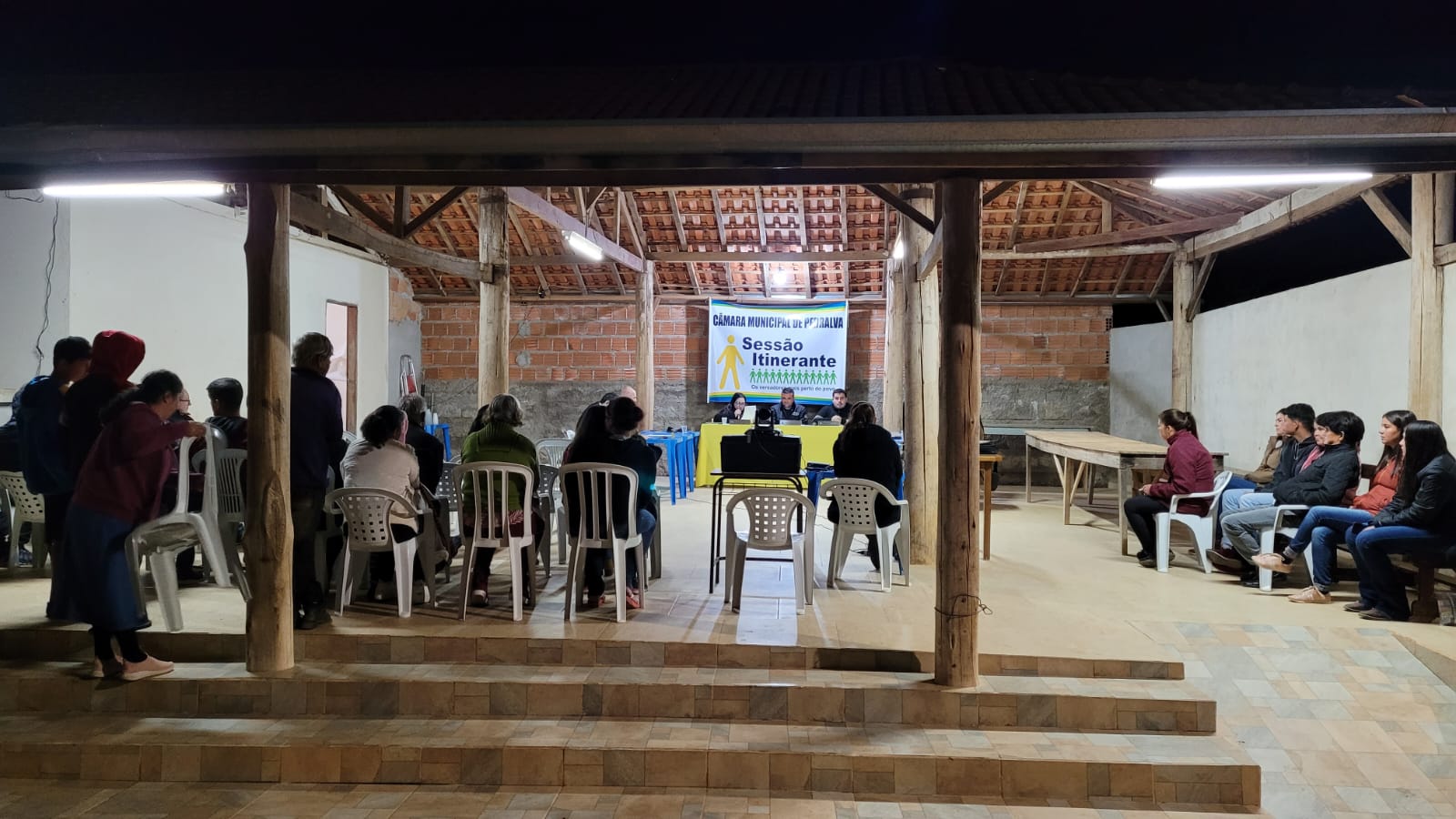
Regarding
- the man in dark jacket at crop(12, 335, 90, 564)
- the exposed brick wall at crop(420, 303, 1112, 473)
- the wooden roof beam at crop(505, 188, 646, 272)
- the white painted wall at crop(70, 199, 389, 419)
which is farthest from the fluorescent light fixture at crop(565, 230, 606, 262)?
the man in dark jacket at crop(12, 335, 90, 564)

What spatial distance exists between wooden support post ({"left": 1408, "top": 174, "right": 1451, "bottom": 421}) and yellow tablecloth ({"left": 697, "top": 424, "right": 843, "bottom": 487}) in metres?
5.00

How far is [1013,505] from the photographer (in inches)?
370

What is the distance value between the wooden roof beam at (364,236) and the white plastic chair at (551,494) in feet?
5.52

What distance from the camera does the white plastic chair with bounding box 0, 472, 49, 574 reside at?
5.18 meters

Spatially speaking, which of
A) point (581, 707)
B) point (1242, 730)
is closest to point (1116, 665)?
point (1242, 730)

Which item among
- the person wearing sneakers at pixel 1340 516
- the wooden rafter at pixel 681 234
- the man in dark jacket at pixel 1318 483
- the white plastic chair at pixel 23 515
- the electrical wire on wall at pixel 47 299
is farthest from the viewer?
the wooden rafter at pixel 681 234

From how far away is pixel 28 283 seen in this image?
23.2ft

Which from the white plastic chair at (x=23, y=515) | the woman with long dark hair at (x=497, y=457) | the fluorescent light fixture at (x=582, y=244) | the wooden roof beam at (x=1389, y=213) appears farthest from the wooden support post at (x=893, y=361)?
the white plastic chair at (x=23, y=515)

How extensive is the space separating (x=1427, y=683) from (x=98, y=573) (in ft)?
20.3

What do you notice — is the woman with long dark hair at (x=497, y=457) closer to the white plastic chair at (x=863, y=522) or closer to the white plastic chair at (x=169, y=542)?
the white plastic chair at (x=169, y=542)

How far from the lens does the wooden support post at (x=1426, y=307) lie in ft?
19.1

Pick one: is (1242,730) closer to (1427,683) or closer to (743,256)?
(1427,683)

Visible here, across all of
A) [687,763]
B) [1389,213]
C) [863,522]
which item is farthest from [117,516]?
[1389,213]

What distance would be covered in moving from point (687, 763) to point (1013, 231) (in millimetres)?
8974
